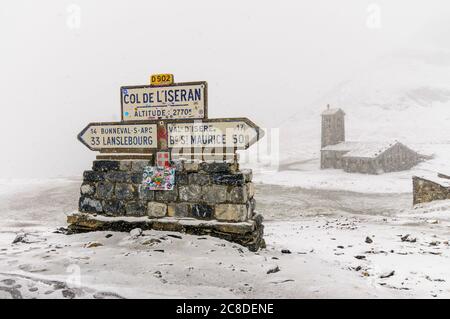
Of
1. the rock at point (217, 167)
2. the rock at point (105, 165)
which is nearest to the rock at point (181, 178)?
the rock at point (217, 167)

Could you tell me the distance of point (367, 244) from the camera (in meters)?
7.87

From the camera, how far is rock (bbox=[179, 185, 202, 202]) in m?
6.26

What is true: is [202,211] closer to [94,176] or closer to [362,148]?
[94,176]

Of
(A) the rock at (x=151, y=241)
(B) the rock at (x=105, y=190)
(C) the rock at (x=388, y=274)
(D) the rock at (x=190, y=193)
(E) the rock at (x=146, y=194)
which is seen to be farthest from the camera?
(B) the rock at (x=105, y=190)

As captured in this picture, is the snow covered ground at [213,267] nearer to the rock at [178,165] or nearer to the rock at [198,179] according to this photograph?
the rock at [198,179]

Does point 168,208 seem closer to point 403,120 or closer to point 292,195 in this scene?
point 292,195

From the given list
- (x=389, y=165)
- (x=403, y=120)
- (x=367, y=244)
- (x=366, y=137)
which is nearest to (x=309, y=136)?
(x=366, y=137)

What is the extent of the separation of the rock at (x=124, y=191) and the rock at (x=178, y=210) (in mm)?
761

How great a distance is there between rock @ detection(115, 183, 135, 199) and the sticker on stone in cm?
29

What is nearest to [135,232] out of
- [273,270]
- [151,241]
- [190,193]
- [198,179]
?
[151,241]

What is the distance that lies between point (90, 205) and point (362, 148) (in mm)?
45042

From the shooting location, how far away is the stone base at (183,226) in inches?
237

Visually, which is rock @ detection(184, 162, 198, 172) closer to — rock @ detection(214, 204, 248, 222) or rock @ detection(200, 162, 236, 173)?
rock @ detection(200, 162, 236, 173)

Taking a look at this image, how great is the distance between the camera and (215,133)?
21.2 feet
